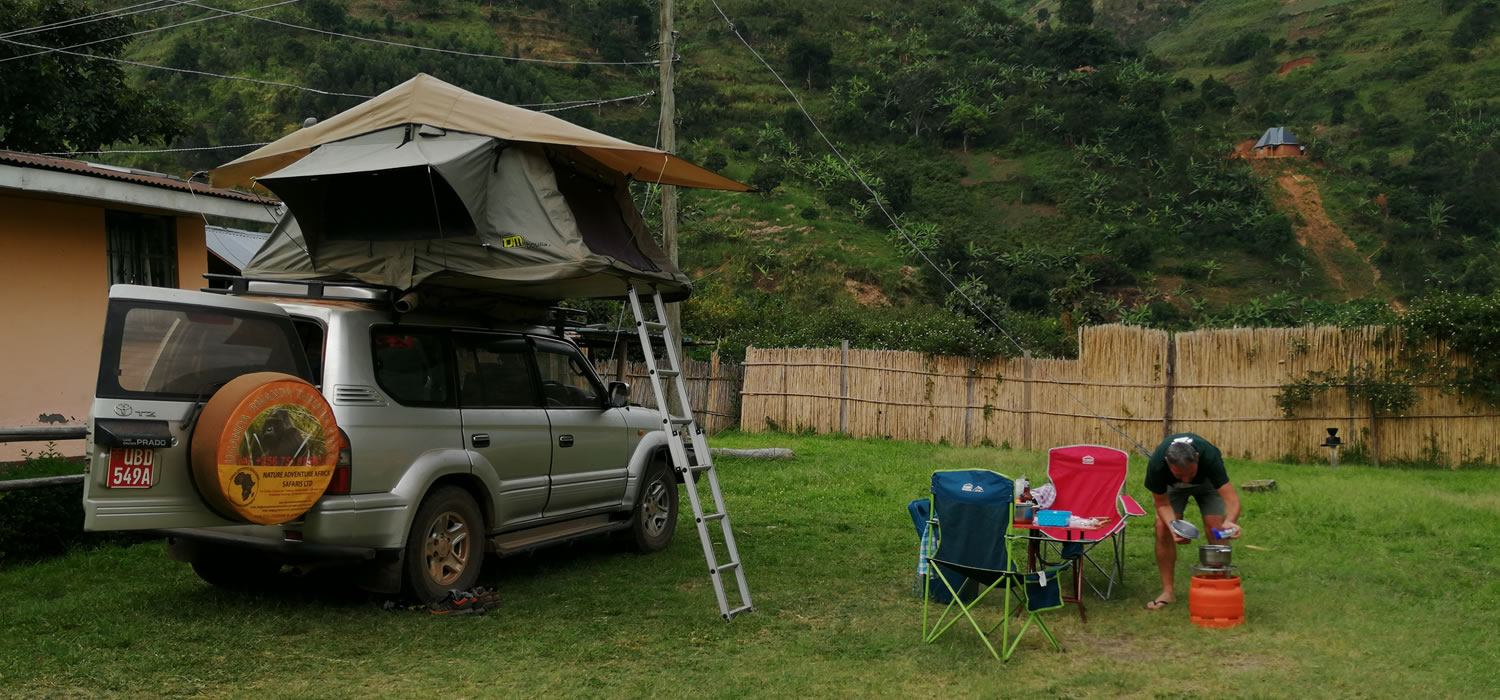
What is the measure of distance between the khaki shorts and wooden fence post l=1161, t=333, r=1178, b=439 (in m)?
8.97

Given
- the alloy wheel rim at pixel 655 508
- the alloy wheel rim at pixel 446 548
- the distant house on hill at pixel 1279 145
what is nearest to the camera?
the alloy wheel rim at pixel 446 548

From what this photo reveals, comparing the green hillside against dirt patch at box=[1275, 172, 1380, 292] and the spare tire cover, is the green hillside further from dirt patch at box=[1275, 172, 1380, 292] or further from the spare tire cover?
the spare tire cover

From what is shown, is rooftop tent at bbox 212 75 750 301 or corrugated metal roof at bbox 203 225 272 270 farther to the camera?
corrugated metal roof at bbox 203 225 272 270

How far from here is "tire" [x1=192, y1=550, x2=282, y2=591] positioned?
7.11 m

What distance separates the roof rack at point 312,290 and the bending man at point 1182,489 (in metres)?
4.79

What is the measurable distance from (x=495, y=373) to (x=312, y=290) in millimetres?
1421

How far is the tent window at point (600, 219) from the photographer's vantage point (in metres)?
7.44

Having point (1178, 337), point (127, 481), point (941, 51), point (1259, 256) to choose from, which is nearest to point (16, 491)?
point (127, 481)

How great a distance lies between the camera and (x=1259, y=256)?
52125 mm

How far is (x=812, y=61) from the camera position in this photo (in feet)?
232

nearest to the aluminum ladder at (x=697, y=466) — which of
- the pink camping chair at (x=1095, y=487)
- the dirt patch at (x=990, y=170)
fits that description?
the pink camping chair at (x=1095, y=487)

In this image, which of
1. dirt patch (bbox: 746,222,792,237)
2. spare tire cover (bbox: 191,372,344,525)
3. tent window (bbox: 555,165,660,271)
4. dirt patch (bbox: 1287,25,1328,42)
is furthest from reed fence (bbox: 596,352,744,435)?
dirt patch (bbox: 1287,25,1328,42)

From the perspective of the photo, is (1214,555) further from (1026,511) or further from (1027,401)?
(1027,401)

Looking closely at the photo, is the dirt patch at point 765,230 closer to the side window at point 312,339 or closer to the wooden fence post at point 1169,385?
the wooden fence post at point 1169,385
